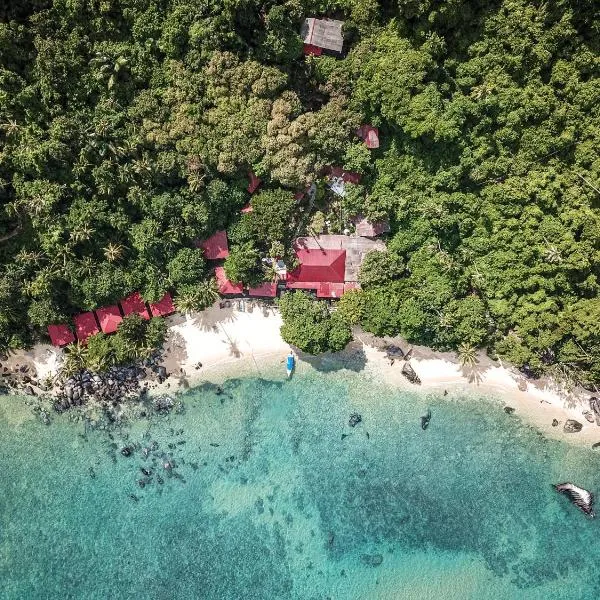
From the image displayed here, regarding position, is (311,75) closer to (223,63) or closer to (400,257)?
(223,63)

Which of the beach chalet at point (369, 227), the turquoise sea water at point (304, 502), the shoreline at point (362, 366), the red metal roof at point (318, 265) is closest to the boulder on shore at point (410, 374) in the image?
the shoreline at point (362, 366)

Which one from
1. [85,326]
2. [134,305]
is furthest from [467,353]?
[85,326]

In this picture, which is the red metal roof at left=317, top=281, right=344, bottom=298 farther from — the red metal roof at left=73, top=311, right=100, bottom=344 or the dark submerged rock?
the red metal roof at left=73, top=311, right=100, bottom=344

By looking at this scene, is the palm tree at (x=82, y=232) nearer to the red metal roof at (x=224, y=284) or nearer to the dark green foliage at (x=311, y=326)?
the red metal roof at (x=224, y=284)

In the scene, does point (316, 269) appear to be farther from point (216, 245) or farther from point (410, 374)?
point (410, 374)

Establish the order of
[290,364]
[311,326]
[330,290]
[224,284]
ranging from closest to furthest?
[311,326] → [224,284] → [330,290] → [290,364]

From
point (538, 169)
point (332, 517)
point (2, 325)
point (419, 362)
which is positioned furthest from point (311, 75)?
point (332, 517)
